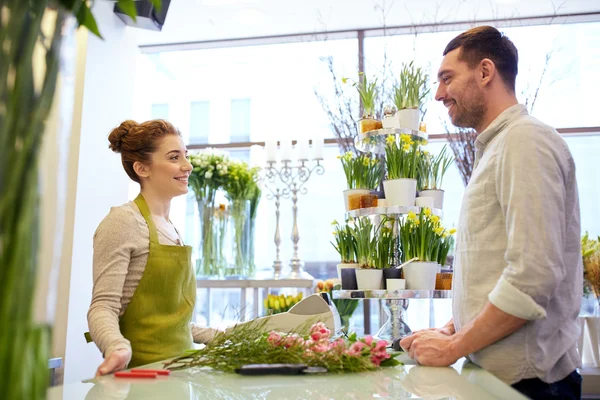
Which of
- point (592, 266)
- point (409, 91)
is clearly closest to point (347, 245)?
point (409, 91)

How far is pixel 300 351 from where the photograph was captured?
3.47 ft

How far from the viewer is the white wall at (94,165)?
130 inches

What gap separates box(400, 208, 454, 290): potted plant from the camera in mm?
2088

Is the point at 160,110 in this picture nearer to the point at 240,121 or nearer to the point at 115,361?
the point at 240,121

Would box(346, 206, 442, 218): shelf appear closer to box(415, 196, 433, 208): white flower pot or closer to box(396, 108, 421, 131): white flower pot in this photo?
box(415, 196, 433, 208): white flower pot

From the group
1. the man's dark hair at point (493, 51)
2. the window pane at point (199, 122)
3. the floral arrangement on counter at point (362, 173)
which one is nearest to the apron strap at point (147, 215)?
the floral arrangement on counter at point (362, 173)

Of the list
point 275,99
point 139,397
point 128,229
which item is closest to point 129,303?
point 128,229

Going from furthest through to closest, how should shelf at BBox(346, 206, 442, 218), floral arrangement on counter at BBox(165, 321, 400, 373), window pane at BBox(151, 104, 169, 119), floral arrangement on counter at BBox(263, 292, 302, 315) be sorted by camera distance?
window pane at BBox(151, 104, 169, 119), floral arrangement on counter at BBox(263, 292, 302, 315), shelf at BBox(346, 206, 442, 218), floral arrangement on counter at BBox(165, 321, 400, 373)

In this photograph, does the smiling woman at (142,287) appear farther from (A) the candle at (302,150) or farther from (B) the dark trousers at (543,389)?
(A) the candle at (302,150)

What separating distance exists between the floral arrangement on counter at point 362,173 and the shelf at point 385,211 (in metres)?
0.14

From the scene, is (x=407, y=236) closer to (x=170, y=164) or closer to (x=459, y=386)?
(x=170, y=164)

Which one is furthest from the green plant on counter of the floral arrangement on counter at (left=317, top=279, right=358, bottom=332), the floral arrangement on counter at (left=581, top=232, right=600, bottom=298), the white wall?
the floral arrangement on counter at (left=317, top=279, right=358, bottom=332)

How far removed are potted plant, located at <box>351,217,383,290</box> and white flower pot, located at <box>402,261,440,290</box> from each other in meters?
0.11

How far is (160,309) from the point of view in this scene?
1.63m
